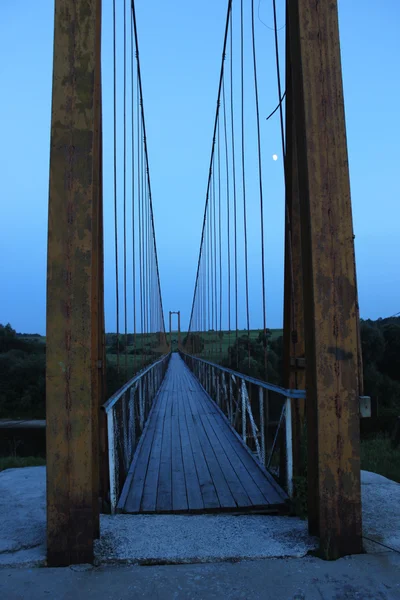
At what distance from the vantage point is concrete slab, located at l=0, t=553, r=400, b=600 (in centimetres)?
171

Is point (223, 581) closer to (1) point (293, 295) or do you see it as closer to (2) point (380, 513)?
(2) point (380, 513)

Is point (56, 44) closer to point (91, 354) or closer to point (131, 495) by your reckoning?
point (91, 354)

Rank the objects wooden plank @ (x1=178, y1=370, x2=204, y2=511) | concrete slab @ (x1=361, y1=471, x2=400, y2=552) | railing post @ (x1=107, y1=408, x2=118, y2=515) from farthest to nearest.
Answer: wooden plank @ (x1=178, y1=370, x2=204, y2=511) → railing post @ (x1=107, y1=408, x2=118, y2=515) → concrete slab @ (x1=361, y1=471, x2=400, y2=552)

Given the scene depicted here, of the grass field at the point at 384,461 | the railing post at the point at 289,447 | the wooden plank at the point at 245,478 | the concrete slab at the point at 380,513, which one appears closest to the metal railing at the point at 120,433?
the wooden plank at the point at 245,478

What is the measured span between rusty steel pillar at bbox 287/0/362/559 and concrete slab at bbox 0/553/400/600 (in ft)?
0.49

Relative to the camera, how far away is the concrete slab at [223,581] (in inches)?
67.4

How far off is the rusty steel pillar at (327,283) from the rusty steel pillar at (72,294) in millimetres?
913

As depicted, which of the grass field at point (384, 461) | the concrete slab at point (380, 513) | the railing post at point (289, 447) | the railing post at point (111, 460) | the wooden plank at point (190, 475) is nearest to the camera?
the concrete slab at point (380, 513)

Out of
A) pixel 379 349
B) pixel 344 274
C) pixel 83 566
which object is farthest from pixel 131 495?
pixel 379 349

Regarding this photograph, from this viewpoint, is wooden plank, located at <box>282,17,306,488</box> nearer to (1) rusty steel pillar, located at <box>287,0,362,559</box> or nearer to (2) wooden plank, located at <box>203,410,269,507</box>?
(2) wooden plank, located at <box>203,410,269,507</box>

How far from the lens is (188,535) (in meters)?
2.26

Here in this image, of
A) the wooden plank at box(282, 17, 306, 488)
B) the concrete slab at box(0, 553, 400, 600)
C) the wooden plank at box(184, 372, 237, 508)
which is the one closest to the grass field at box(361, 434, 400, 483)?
the wooden plank at box(184, 372, 237, 508)

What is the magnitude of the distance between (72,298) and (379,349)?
2298cm

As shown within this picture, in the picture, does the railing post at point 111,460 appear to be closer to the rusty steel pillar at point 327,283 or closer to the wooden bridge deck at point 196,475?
the wooden bridge deck at point 196,475
